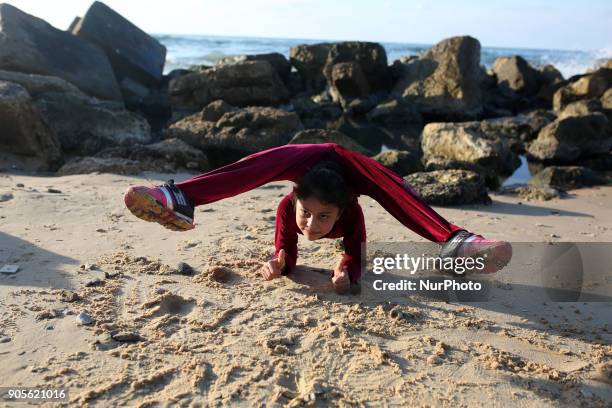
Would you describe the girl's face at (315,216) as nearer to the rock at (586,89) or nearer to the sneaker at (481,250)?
the sneaker at (481,250)

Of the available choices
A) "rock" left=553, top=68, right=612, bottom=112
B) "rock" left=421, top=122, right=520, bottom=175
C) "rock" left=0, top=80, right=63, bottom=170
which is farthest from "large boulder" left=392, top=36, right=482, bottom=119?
"rock" left=0, top=80, right=63, bottom=170

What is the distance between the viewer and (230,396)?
7.37 ft

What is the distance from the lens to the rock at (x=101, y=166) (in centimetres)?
665

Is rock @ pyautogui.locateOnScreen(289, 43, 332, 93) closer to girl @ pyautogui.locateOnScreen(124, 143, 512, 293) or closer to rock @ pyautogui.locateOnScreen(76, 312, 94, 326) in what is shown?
girl @ pyautogui.locateOnScreen(124, 143, 512, 293)

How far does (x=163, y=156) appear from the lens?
7344 millimetres

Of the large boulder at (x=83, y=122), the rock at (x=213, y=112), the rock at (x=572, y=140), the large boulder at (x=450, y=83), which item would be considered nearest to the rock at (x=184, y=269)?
the large boulder at (x=83, y=122)

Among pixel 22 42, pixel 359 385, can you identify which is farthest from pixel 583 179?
pixel 22 42

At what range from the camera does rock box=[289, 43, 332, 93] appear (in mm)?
18734

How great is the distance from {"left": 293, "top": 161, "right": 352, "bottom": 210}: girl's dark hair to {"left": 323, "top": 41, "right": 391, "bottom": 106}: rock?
44.9 ft

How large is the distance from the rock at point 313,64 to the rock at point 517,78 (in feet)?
20.1

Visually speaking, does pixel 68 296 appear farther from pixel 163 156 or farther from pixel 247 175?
pixel 163 156

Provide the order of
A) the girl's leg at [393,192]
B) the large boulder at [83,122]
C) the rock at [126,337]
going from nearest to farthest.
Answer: the rock at [126,337] < the girl's leg at [393,192] < the large boulder at [83,122]

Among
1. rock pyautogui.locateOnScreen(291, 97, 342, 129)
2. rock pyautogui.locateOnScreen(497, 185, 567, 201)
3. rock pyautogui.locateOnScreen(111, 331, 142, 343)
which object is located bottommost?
rock pyautogui.locateOnScreen(291, 97, 342, 129)

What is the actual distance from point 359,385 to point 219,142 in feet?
23.8
